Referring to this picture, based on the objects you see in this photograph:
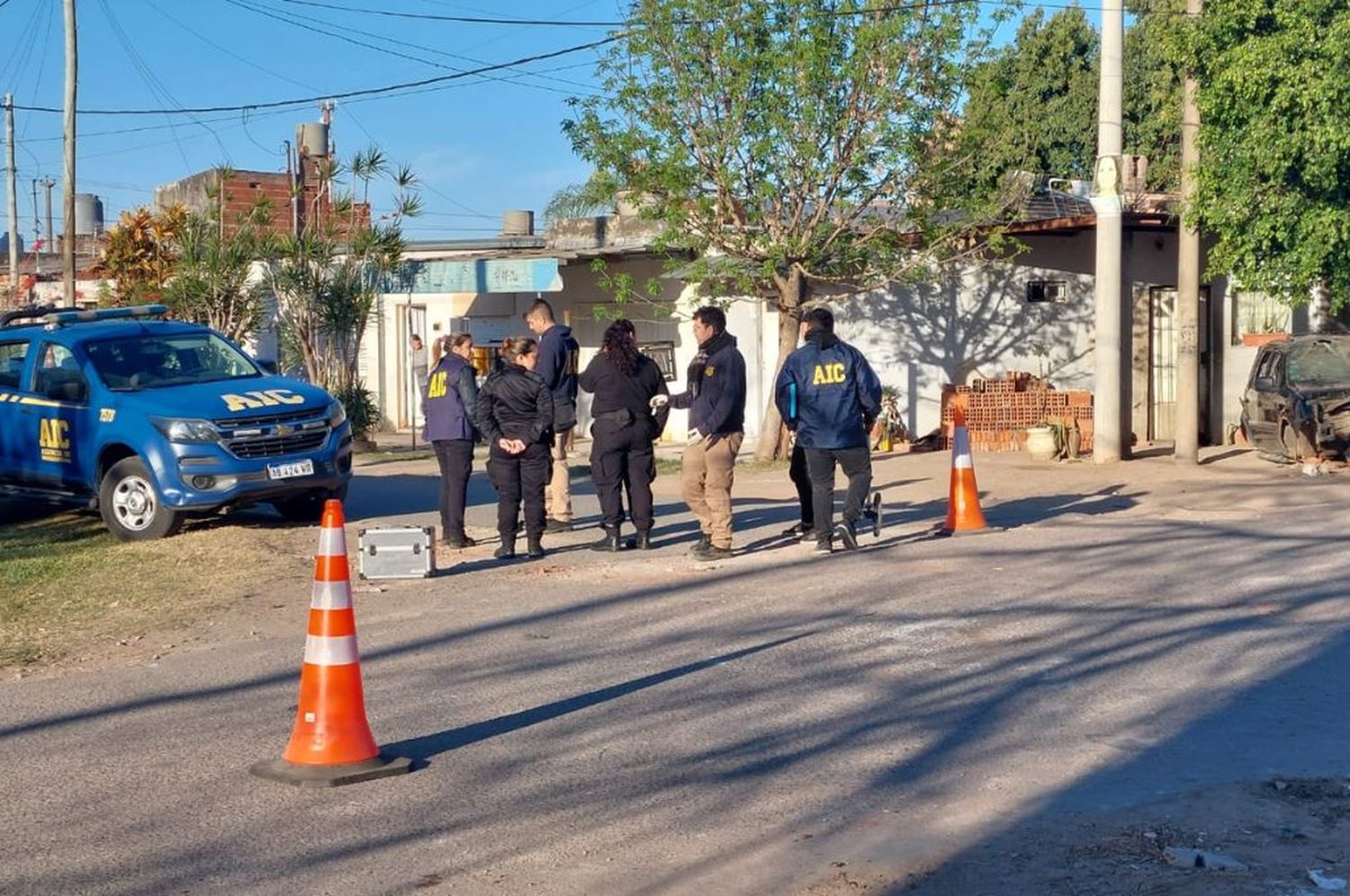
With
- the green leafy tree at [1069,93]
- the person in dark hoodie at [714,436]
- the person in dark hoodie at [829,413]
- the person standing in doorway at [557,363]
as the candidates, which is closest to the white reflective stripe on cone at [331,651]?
the person in dark hoodie at [714,436]

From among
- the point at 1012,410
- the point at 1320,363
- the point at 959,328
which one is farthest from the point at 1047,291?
the point at 1320,363

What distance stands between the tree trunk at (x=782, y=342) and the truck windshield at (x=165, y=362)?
24.8 feet

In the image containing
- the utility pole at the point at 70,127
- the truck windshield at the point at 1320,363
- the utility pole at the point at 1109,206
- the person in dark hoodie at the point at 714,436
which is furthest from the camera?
the utility pole at the point at 70,127

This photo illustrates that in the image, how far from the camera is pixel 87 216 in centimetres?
4834

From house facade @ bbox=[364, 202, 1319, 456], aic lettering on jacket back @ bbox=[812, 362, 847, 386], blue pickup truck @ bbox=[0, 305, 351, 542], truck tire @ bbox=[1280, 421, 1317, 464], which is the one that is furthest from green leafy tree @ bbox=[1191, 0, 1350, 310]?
blue pickup truck @ bbox=[0, 305, 351, 542]

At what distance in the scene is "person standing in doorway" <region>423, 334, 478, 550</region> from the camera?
12.8m

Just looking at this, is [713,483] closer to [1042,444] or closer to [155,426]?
[155,426]

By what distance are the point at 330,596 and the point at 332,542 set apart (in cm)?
24

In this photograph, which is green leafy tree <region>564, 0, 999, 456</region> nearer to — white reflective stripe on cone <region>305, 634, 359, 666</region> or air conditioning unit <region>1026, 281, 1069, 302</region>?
air conditioning unit <region>1026, 281, 1069, 302</region>

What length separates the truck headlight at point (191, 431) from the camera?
1338 cm

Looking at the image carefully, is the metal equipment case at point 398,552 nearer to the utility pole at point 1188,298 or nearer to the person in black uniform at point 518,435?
the person in black uniform at point 518,435

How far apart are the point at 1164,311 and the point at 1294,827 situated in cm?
1910

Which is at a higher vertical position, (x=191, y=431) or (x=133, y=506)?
(x=191, y=431)

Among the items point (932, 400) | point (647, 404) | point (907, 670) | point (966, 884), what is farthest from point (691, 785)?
point (932, 400)
